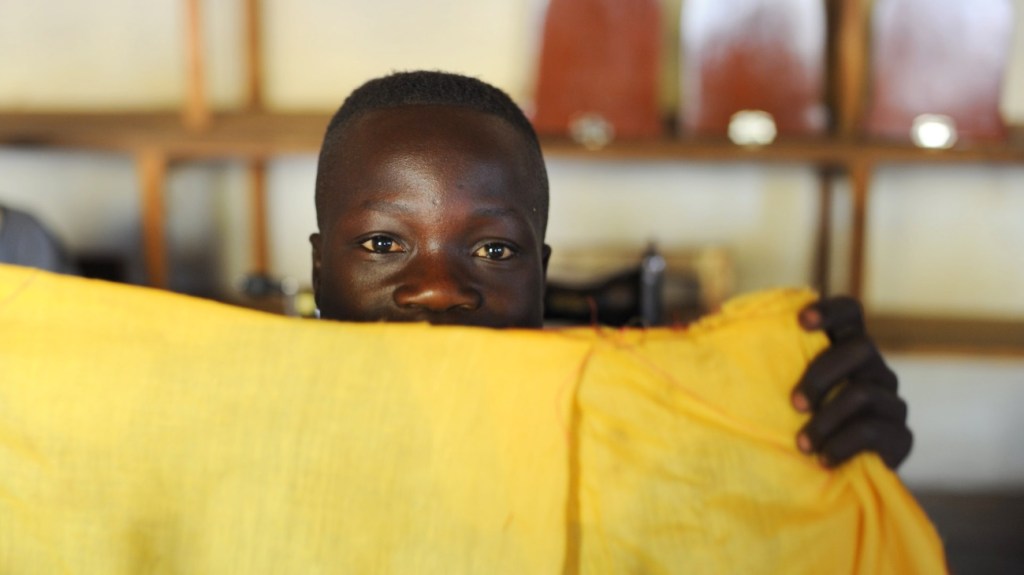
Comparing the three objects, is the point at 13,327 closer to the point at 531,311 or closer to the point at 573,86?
the point at 531,311

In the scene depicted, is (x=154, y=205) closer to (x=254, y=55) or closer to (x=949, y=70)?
(x=254, y=55)

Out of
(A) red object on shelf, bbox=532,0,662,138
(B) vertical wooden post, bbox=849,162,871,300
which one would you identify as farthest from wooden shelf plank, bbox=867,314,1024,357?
(A) red object on shelf, bbox=532,0,662,138

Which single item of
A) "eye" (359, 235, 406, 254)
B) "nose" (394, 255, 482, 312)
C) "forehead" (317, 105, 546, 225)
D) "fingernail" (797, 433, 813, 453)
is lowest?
"fingernail" (797, 433, 813, 453)

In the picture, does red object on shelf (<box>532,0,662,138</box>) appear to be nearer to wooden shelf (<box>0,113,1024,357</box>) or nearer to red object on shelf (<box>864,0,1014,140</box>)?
wooden shelf (<box>0,113,1024,357</box>)

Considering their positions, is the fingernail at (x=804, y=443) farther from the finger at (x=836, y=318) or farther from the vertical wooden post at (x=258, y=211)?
the vertical wooden post at (x=258, y=211)

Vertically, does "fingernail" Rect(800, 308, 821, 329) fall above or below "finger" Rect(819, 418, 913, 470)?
above

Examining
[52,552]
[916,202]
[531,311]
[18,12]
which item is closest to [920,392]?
[916,202]

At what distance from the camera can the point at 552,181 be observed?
284 cm

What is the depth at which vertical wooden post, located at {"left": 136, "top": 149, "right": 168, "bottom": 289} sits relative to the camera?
8.18 ft

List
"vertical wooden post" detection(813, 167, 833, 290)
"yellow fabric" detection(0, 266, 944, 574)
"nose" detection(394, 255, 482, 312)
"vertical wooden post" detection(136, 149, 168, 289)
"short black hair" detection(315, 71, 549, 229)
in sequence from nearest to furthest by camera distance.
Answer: "yellow fabric" detection(0, 266, 944, 574)
"nose" detection(394, 255, 482, 312)
"short black hair" detection(315, 71, 549, 229)
"vertical wooden post" detection(136, 149, 168, 289)
"vertical wooden post" detection(813, 167, 833, 290)

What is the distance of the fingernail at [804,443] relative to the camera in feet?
2.84

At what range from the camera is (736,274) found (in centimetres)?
279

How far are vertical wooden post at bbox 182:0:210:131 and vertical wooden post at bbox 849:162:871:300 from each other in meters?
1.59

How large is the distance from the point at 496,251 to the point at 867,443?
424mm
